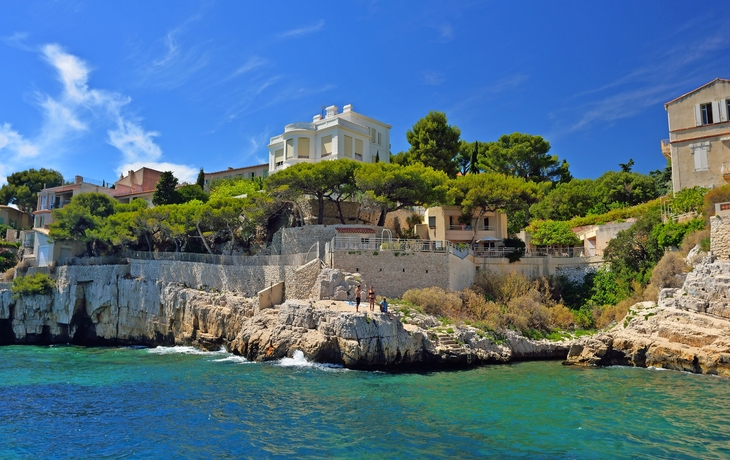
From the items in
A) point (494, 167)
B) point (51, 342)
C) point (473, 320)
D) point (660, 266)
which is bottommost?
point (51, 342)

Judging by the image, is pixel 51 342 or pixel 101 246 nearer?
pixel 51 342

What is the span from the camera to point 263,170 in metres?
59.3

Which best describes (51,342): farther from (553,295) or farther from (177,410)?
(553,295)

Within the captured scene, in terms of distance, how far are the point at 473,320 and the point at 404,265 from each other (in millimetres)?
4690

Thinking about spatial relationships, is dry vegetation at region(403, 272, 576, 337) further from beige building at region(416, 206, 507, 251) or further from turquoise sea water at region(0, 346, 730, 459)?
beige building at region(416, 206, 507, 251)

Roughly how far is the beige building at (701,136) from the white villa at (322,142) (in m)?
22.7

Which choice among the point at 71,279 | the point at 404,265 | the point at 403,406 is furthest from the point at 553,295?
the point at 71,279

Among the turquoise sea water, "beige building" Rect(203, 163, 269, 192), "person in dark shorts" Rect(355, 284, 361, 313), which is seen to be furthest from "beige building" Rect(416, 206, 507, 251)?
"beige building" Rect(203, 163, 269, 192)

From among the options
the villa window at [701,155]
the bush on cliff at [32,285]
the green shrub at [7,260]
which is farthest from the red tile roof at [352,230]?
the green shrub at [7,260]

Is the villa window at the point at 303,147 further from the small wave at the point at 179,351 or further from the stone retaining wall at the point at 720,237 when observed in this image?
the stone retaining wall at the point at 720,237

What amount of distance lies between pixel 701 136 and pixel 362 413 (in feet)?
102

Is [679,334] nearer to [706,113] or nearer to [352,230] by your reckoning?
[352,230]

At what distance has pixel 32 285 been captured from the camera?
1593 inches

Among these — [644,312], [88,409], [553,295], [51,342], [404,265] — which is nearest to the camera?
[88,409]
